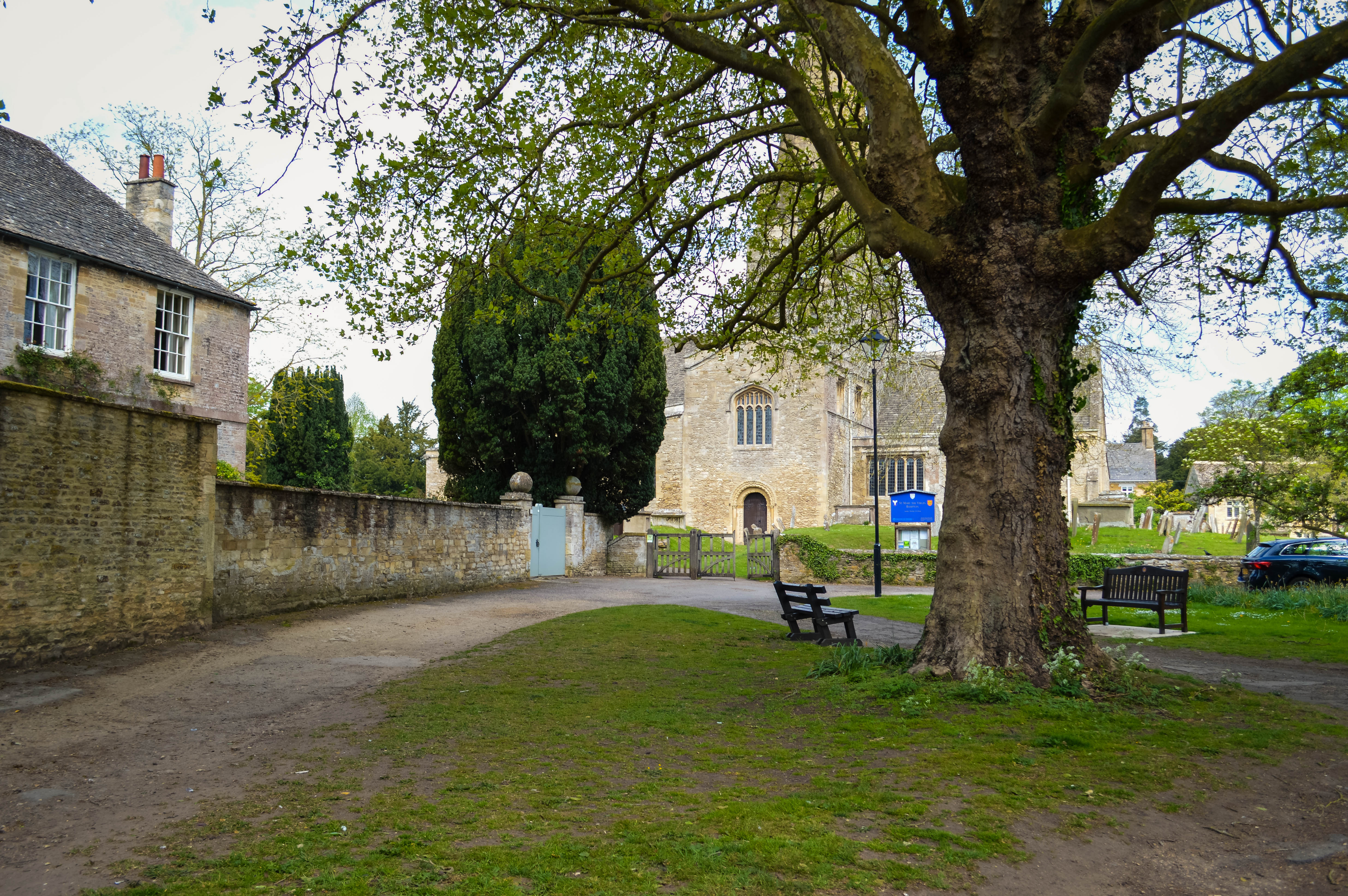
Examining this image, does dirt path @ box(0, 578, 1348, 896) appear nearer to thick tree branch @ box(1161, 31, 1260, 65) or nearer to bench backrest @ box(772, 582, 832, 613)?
bench backrest @ box(772, 582, 832, 613)

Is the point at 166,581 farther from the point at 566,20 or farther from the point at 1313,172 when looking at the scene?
the point at 1313,172

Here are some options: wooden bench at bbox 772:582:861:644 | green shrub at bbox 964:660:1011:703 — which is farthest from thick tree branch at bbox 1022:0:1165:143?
wooden bench at bbox 772:582:861:644

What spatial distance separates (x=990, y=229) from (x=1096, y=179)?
55.4 inches

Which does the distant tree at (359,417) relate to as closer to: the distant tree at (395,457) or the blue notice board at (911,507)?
the distant tree at (395,457)

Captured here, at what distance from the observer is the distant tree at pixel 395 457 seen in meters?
48.8

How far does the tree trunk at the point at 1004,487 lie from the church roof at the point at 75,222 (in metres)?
17.4

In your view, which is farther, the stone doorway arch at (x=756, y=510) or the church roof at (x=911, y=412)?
the stone doorway arch at (x=756, y=510)

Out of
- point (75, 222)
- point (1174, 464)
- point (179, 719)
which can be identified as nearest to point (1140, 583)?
point (179, 719)

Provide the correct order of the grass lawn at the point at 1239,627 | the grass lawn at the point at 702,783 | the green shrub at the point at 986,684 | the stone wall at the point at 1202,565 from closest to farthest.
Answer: the grass lawn at the point at 702,783, the green shrub at the point at 986,684, the grass lawn at the point at 1239,627, the stone wall at the point at 1202,565

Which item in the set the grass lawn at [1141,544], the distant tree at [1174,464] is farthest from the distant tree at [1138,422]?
the grass lawn at [1141,544]

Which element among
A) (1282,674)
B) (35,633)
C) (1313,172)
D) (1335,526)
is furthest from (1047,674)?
(1335,526)

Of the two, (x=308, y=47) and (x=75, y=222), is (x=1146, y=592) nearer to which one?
(x=308, y=47)

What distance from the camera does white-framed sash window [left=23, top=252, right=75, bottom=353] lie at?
16203 mm

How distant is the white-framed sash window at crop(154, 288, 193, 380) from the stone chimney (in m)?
4.93
